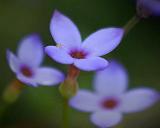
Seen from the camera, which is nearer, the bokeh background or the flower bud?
the flower bud

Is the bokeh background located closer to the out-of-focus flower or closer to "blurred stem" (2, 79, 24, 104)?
"blurred stem" (2, 79, 24, 104)

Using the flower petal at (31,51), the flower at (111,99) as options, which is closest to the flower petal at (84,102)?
the flower at (111,99)

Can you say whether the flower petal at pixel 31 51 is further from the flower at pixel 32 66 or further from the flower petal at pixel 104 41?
the flower petal at pixel 104 41

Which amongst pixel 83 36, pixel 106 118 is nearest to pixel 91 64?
pixel 106 118

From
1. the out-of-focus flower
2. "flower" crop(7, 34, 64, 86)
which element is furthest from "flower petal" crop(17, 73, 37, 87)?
the out-of-focus flower

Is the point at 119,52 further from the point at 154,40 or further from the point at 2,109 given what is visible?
the point at 2,109

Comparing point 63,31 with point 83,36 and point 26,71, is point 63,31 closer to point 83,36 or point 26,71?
point 26,71
